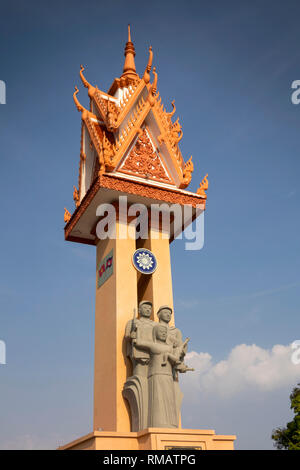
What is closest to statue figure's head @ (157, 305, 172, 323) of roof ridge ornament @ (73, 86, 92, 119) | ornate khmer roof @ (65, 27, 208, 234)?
ornate khmer roof @ (65, 27, 208, 234)

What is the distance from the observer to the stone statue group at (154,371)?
8992 mm

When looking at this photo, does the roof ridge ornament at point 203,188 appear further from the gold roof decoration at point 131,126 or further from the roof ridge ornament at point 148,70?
the roof ridge ornament at point 148,70

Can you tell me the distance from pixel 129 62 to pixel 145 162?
383 centimetres

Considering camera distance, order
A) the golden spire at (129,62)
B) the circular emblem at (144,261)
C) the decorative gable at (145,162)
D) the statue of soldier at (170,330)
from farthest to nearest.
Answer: the golden spire at (129,62) → the decorative gable at (145,162) → the circular emblem at (144,261) → the statue of soldier at (170,330)

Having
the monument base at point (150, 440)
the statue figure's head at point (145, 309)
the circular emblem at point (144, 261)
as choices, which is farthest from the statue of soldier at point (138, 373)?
the circular emblem at point (144, 261)

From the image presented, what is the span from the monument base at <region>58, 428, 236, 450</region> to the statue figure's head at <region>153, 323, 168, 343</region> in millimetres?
1832

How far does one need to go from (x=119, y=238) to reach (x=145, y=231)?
0.96 meters

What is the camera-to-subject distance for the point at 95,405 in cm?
1062

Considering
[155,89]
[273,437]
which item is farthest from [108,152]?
[273,437]

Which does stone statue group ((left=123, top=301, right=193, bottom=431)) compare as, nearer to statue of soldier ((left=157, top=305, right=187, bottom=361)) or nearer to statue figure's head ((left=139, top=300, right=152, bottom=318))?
statue of soldier ((left=157, top=305, right=187, bottom=361))

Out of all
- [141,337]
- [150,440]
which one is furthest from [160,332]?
[150,440]

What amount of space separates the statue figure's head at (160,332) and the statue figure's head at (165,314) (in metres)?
0.32

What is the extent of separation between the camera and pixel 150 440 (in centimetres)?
796
